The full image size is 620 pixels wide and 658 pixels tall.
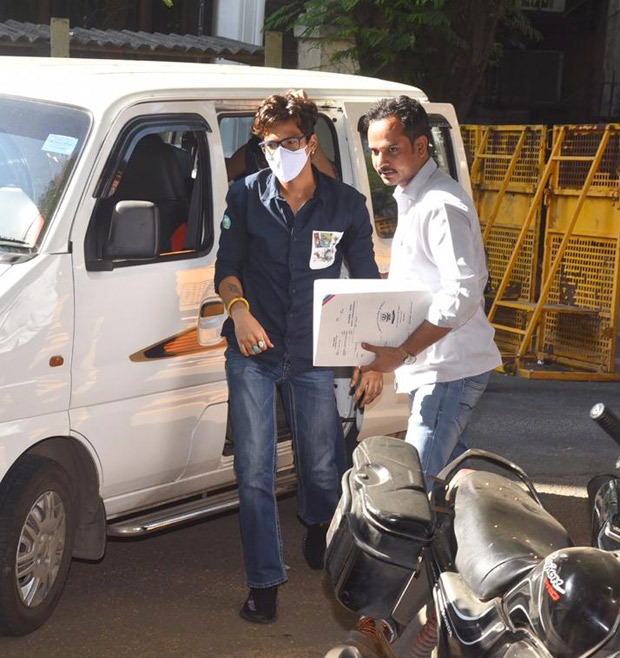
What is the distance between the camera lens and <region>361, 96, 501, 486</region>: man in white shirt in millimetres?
4605

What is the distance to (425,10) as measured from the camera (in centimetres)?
1360

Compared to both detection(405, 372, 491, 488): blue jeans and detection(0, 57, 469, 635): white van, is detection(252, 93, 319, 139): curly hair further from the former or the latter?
detection(405, 372, 491, 488): blue jeans

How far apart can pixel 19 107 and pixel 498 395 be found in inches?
229

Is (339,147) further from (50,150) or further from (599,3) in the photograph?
(599,3)

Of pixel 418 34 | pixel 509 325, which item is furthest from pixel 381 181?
pixel 418 34

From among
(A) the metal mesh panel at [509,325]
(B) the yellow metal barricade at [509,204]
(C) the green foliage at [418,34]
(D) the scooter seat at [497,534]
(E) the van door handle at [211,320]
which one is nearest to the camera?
(D) the scooter seat at [497,534]

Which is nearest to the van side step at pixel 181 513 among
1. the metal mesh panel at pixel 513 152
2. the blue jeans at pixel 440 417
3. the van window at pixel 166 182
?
the van window at pixel 166 182

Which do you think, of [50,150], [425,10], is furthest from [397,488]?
[425,10]

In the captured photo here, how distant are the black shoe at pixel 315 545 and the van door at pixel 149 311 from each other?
45cm

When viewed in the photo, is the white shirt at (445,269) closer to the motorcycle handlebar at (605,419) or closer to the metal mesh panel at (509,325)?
the motorcycle handlebar at (605,419)

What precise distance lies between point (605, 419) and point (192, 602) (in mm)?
2606

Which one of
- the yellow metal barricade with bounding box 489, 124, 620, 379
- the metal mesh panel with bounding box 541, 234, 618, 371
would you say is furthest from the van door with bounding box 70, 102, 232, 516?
the metal mesh panel with bounding box 541, 234, 618, 371

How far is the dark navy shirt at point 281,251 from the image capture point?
5.18 m

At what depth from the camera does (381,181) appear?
6391mm
